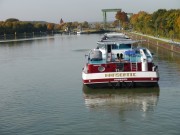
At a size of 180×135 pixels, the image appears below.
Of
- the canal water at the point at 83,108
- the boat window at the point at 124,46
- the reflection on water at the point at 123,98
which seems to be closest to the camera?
the canal water at the point at 83,108

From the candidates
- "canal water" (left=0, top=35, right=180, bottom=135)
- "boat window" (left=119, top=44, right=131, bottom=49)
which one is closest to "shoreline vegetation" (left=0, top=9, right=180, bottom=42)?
"boat window" (left=119, top=44, right=131, bottom=49)

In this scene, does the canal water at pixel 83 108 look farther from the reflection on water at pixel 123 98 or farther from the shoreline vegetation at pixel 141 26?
the shoreline vegetation at pixel 141 26

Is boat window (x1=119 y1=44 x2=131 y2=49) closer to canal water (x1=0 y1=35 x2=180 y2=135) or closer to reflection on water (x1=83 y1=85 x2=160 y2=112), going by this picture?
canal water (x1=0 y1=35 x2=180 y2=135)

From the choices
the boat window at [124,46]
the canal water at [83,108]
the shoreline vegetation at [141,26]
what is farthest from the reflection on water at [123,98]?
the shoreline vegetation at [141,26]

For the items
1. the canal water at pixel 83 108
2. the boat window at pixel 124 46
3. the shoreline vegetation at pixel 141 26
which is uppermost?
the shoreline vegetation at pixel 141 26

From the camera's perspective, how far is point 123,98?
21.0 meters

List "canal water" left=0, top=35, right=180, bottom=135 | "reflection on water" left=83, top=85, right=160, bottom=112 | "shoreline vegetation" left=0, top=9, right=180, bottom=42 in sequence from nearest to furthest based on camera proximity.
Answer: "canal water" left=0, top=35, right=180, bottom=135 → "reflection on water" left=83, top=85, right=160, bottom=112 → "shoreline vegetation" left=0, top=9, right=180, bottom=42

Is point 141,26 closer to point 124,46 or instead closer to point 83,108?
point 124,46

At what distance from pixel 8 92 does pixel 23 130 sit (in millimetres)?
9145

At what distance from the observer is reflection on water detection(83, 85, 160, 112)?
1920cm

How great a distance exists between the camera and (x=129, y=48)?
2827 centimetres

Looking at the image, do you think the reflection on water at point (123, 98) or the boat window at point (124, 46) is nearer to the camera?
the reflection on water at point (123, 98)

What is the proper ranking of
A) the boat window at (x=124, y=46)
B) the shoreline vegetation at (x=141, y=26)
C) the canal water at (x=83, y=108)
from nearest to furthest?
the canal water at (x=83, y=108), the boat window at (x=124, y=46), the shoreline vegetation at (x=141, y=26)

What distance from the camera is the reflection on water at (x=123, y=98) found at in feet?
63.0
